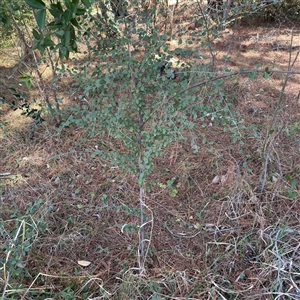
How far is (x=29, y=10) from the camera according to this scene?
2.39m

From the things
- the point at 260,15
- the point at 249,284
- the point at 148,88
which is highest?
the point at 148,88

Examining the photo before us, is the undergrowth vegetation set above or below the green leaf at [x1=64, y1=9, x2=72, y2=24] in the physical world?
below

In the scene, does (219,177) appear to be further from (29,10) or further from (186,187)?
(29,10)

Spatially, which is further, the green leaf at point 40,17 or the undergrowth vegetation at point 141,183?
the undergrowth vegetation at point 141,183

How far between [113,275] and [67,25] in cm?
131

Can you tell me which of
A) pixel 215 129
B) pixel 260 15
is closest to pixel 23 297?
pixel 215 129

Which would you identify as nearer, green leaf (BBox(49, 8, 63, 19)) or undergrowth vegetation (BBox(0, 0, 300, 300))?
green leaf (BBox(49, 8, 63, 19))

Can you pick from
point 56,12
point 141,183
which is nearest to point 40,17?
point 56,12

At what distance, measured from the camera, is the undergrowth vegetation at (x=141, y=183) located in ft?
4.61

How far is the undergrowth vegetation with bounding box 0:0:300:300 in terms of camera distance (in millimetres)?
1406

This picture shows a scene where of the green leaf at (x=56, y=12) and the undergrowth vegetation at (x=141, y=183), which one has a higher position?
the green leaf at (x=56, y=12)

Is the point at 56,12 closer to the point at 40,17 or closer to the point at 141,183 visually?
the point at 40,17

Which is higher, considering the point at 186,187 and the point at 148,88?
the point at 148,88

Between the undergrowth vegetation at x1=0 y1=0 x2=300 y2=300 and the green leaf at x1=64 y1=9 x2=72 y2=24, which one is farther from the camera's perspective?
the undergrowth vegetation at x1=0 y1=0 x2=300 y2=300
